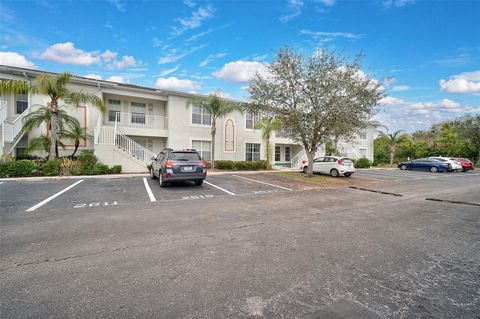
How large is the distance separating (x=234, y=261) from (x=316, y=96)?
11895mm

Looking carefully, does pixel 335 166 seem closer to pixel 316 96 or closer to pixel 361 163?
pixel 316 96

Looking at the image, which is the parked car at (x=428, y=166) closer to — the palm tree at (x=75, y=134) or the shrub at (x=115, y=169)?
the shrub at (x=115, y=169)

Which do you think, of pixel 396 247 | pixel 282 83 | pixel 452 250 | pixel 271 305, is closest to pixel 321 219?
pixel 396 247

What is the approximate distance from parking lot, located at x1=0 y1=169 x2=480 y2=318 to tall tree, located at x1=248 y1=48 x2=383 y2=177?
7.34 metres

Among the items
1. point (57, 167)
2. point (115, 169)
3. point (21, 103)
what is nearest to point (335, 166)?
point (115, 169)

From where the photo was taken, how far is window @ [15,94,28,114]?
49.7ft

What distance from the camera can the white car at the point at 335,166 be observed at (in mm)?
15906

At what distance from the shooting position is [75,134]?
1498cm

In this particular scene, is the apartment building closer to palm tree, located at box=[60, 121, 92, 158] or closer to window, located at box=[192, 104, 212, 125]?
window, located at box=[192, 104, 212, 125]

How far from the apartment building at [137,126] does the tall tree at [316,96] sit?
7342 mm

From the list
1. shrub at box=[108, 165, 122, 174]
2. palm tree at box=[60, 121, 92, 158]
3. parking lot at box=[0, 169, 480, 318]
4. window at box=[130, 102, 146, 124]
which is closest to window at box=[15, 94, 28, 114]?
palm tree at box=[60, 121, 92, 158]

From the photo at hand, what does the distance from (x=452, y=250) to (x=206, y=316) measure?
4573 mm

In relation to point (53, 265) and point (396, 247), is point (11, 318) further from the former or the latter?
point (396, 247)

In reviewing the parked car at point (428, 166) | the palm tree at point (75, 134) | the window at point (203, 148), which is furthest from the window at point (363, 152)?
the palm tree at point (75, 134)
